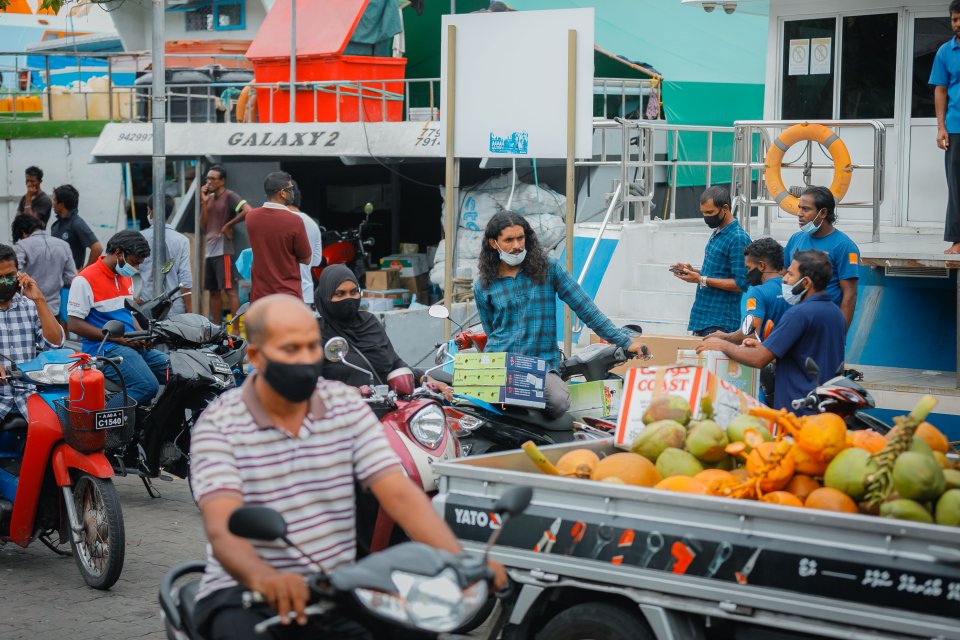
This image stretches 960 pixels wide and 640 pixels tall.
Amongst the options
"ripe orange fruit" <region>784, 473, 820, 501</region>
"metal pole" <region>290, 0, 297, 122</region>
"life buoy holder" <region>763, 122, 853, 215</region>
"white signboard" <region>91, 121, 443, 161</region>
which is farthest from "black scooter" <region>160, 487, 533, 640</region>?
"metal pole" <region>290, 0, 297, 122</region>

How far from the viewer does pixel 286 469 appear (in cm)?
317

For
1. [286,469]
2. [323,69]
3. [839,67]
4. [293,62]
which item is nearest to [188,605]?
[286,469]

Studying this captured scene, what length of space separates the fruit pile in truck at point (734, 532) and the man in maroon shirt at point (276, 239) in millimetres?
4790

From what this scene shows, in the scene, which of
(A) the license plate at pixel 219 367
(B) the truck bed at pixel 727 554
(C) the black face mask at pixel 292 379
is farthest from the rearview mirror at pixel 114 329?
(C) the black face mask at pixel 292 379

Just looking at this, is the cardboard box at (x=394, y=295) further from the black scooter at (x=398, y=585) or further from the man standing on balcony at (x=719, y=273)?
the black scooter at (x=398, y=585)

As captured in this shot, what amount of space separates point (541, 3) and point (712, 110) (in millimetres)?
2943

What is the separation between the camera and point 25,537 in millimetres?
6441

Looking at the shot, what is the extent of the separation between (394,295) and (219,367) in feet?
25.5

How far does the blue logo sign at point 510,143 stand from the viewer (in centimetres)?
880

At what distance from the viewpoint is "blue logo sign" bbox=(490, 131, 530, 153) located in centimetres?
880

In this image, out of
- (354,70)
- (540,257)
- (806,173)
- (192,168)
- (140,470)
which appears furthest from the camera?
(192,168)

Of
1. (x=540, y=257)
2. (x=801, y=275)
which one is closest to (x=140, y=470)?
(x=540, y=257)

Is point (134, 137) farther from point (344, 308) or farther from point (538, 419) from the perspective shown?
point (538, 419)

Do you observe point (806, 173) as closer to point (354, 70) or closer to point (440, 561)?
point (354, 70)
